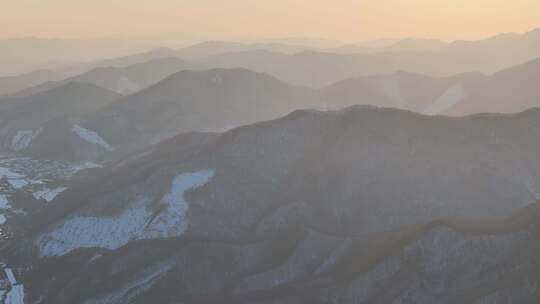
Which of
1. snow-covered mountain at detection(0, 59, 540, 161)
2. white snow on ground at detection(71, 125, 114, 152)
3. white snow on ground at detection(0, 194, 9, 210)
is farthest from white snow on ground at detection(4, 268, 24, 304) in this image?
white snow on ground at detection(71, 125, 114, 152)

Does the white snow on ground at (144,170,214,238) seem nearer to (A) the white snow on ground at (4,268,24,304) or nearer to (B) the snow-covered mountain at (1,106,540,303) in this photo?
(B) the snow-covered mountain at (1,106,540,303)

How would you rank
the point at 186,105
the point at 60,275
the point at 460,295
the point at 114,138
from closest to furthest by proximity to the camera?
the point at 460,295 → the point at 60,275 → the point at 114,138 → the point at 186,105

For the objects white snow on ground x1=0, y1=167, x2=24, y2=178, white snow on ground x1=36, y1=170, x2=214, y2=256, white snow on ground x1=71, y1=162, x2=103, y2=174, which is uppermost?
white snow on ground x1=36, y1=170, x2=214, y2=256

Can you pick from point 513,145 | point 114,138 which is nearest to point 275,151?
point 513,145

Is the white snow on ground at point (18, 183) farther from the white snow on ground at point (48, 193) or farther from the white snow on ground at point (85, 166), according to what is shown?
the white snow on ground at point (85, 166)

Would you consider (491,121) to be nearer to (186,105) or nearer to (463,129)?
(463,129)
